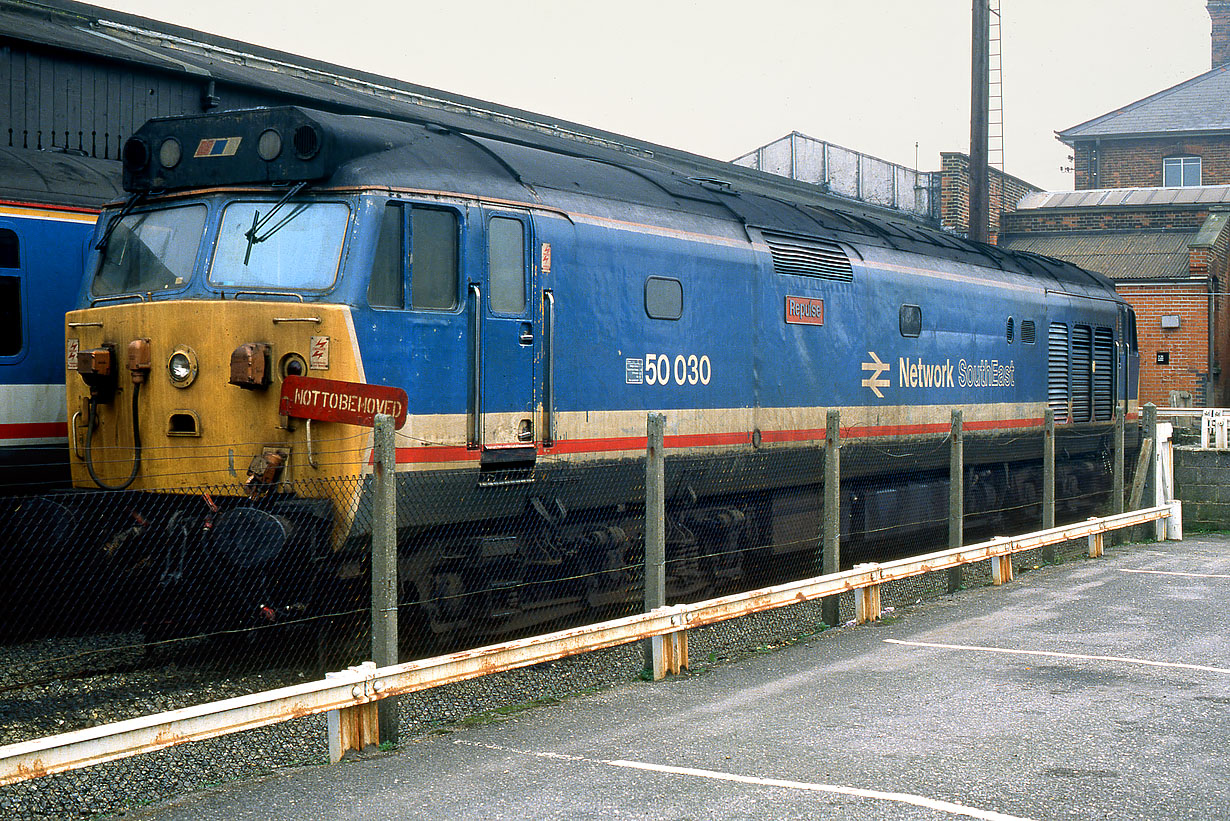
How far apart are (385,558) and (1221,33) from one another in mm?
58770

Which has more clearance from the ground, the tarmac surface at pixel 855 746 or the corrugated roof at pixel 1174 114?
the corrugated roof at pixel 1174 114

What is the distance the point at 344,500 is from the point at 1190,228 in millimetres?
28405

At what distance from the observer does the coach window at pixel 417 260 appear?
24.6 ft

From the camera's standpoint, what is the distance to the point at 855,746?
5.96 m


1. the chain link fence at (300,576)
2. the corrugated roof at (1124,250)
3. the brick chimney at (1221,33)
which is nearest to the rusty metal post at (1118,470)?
the chain link fence at (300,576)

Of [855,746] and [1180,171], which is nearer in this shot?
[855,746]

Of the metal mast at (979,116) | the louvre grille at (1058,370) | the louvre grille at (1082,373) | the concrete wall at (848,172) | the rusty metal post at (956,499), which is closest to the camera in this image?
the rusty metal post at (956,499)

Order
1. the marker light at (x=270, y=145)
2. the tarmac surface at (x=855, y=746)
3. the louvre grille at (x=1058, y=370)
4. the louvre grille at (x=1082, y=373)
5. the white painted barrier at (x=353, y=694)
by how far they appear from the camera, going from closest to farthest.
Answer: the white painted barrier at (x=353, y=694) < the tarmac surface at (x=855, y=746) < the marker light at (x=270, y=145) < the louvre grille at (x=1058, y=370) < the louvre grille at (x=1082, y=373)

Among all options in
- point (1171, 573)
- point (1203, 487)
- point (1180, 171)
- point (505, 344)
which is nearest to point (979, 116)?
point (1203, 487)

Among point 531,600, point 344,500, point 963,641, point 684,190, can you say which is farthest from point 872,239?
point 344,500

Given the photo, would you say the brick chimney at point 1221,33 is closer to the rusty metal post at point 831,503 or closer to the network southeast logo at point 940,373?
the network southeast logo at point 940,373

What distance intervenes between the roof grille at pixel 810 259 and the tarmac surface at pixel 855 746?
3972 millimetres

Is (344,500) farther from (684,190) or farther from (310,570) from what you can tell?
(684,190)

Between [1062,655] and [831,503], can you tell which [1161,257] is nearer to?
[831,503]
